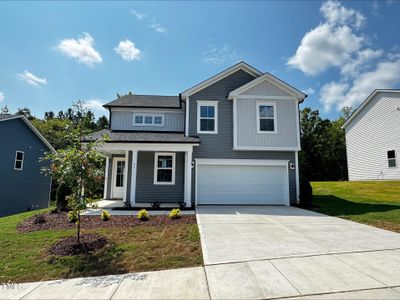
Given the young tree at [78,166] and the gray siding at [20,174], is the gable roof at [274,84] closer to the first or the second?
the young tree at [78,166]

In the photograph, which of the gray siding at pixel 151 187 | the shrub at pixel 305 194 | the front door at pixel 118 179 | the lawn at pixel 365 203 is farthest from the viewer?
the front door at pixel 118 179

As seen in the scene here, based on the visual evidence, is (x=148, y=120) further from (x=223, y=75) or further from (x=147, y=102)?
(x=223, y=75)

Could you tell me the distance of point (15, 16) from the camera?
10633mm

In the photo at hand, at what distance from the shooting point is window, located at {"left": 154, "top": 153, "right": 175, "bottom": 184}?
1313 centimetres

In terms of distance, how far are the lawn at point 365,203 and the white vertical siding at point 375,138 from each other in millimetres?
3491

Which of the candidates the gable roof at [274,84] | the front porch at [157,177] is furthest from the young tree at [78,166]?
the gable roof at [274,84]

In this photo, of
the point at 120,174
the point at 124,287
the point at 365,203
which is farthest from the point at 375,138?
the point at 124,287

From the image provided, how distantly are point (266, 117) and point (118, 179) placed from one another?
986 centimetres

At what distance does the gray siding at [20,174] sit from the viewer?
15.2 m

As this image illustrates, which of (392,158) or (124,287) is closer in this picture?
(124,287)

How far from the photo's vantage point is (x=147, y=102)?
15.3 m

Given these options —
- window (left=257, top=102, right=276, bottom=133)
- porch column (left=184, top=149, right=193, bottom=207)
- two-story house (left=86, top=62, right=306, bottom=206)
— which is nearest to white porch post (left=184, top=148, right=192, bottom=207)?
porch column (left=184, top=149, right=193, bottom=207)

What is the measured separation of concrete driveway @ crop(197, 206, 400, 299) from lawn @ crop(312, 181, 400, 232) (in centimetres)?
130

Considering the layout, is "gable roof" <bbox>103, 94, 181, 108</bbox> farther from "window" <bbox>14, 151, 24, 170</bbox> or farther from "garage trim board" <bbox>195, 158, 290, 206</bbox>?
"window" <bbox>14, 151, 24, 170</bbox>
